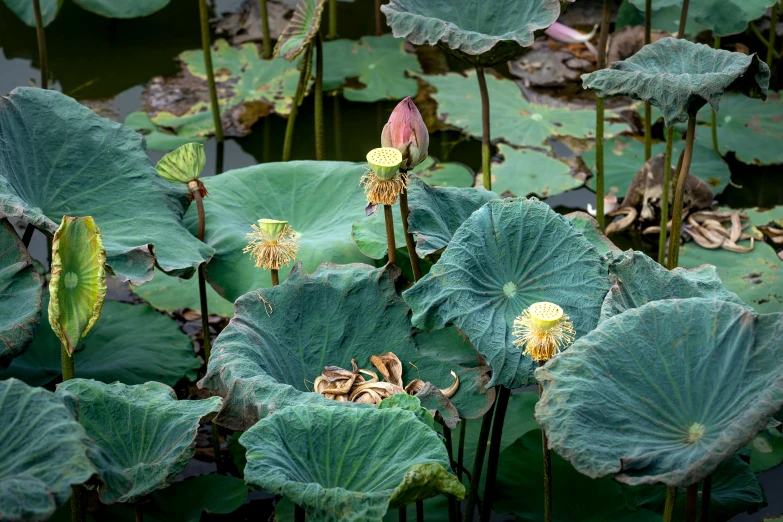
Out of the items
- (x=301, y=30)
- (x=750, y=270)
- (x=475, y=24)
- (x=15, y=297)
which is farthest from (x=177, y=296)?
(x=750, y=270)

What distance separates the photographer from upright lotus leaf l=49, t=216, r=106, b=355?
1.83m

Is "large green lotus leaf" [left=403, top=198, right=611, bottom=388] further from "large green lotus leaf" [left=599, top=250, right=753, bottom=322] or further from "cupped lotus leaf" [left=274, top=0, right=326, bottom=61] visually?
"cupped lotus leaf" [left=274, top=0, right=326, bottom=61]

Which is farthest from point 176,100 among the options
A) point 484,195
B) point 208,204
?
point 484,195

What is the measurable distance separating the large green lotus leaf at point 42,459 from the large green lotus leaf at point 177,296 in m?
1.45

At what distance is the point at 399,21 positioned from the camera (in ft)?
8.23

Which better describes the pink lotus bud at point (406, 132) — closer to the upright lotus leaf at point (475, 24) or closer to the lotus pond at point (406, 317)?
the lotus pond at point (406, 317)

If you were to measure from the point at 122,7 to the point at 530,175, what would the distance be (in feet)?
7.35

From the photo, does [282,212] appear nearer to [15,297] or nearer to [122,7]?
[15,297]

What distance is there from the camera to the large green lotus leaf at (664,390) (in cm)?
150

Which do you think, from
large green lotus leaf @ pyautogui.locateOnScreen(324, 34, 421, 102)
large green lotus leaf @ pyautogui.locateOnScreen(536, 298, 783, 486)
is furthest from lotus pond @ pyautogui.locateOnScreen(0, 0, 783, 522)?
large green lotus leaf @ pyautogui.locateOnScreen(324, 34, 421, 102)

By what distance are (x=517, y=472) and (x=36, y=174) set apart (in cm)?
156

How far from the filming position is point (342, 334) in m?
2.18

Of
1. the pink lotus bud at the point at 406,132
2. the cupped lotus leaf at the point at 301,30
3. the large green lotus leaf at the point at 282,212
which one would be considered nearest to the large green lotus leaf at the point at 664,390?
the pink lotus bud at the point at 406,132

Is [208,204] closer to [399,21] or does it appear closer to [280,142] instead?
[399,21]
